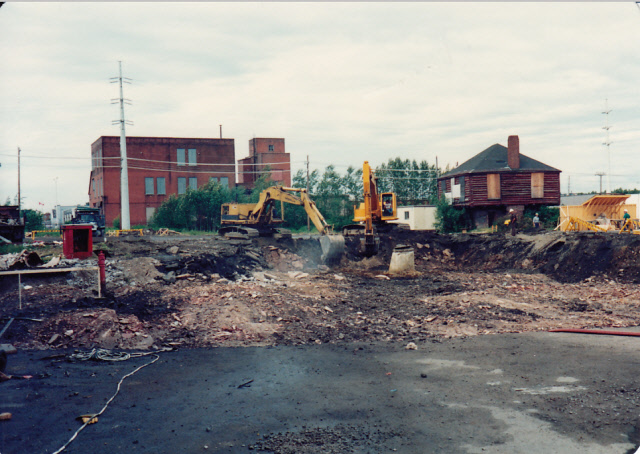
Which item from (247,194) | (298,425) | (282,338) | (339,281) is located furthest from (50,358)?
(247,194)

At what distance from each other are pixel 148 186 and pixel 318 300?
1787 inches

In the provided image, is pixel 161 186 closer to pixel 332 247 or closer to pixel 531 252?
pixel 332 247

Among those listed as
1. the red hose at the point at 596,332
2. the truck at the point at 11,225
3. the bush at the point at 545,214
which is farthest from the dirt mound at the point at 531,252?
the truck at the point at 11,225

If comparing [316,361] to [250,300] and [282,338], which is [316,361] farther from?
[250,300]

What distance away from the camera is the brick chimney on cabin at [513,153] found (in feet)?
143

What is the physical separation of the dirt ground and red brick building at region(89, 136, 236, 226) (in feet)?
115

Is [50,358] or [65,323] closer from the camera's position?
[50,358]

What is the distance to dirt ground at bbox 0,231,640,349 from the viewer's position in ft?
35.4

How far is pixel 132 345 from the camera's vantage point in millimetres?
10203

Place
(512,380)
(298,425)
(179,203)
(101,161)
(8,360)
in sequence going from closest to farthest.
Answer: (298,425), (512,380), (8,360), (179,203), (101,161)

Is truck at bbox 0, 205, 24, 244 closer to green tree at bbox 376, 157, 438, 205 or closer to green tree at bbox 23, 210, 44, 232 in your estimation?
green tree at bbox 23, 210, 44, 232

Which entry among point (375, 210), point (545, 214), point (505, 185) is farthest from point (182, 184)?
point (375, 210)

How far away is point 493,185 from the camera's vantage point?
43094 mm

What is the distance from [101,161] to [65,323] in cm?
4737
